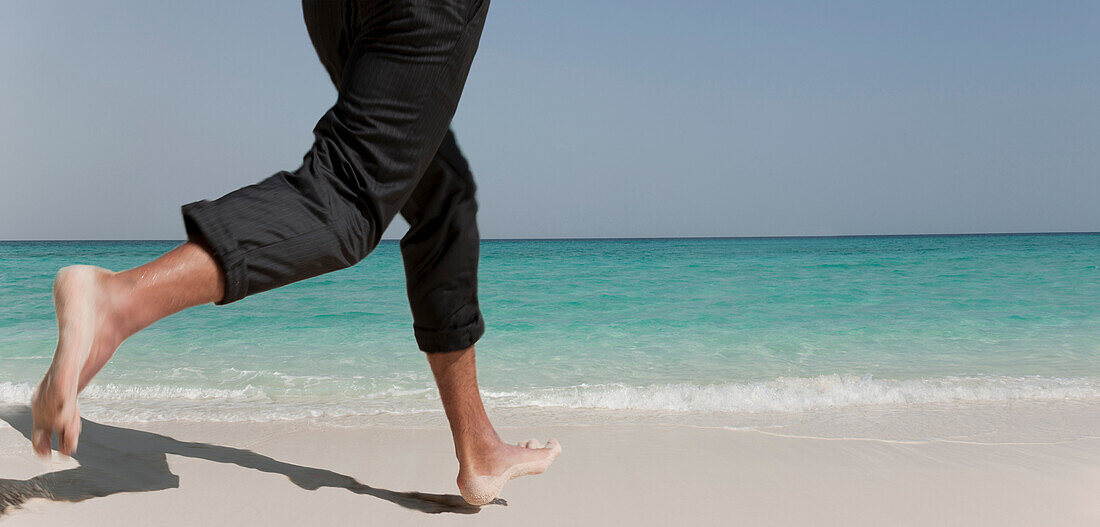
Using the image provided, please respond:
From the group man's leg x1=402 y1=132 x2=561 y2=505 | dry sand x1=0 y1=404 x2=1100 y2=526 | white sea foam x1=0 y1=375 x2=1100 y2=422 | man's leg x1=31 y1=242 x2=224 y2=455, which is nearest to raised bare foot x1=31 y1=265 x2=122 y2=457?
man's leg x1=31 y1=242 x2=224 y2=455

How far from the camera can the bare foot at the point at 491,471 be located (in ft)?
4.61

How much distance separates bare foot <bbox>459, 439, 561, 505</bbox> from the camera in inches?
55.3

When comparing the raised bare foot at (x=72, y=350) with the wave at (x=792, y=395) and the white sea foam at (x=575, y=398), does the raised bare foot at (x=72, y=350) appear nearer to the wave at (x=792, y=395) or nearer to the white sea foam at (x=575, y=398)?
the white sea foam at (x=575, y=398)

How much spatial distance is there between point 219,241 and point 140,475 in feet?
3.81

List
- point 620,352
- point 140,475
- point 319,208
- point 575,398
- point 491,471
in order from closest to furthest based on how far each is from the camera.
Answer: point 319,208
point 491,471
point 140,475
point 575,398
point 620,352

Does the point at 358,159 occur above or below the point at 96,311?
above

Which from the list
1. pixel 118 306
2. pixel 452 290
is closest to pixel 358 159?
pixel 118 306

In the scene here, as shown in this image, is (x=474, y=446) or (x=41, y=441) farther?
(x=474, y=446)

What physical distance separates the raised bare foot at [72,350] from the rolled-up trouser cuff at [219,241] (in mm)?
89

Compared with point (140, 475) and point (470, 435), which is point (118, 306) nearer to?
point (470, 435)

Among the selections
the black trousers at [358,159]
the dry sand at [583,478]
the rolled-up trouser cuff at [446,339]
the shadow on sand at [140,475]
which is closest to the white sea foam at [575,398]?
the dry sand at [583,478]

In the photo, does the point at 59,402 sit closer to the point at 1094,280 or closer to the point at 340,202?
the point at 340,202

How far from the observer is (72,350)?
62cm

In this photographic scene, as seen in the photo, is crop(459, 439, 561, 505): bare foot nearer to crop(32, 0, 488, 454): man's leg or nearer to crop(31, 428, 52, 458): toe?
crop(32, 0, 488, 454): man's leg
